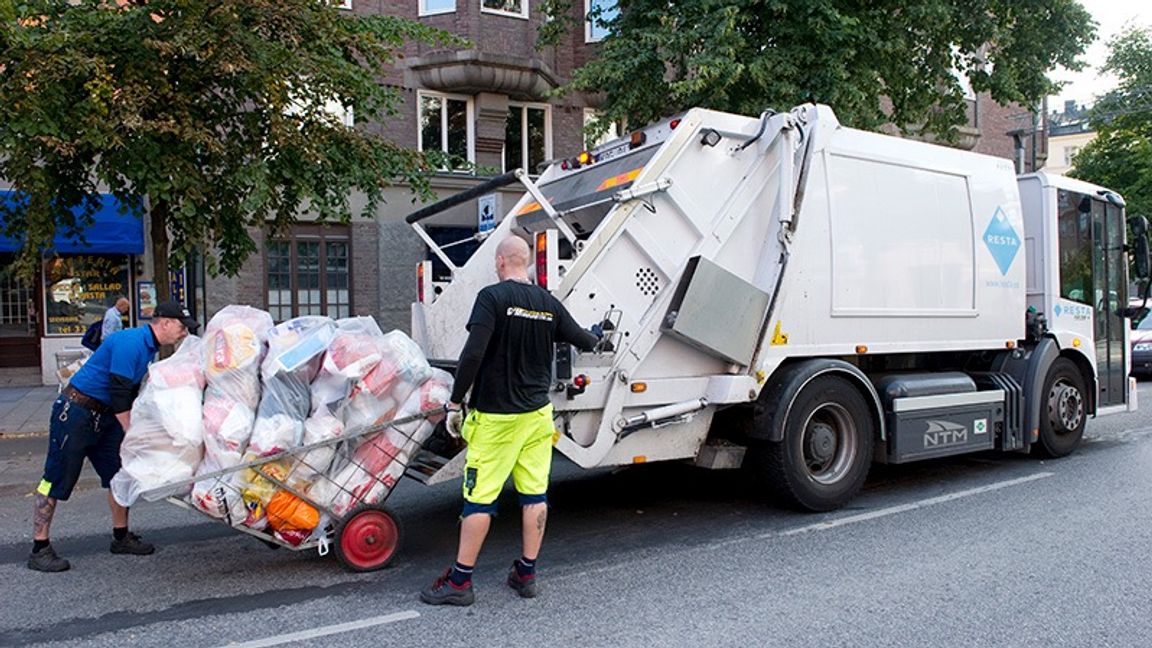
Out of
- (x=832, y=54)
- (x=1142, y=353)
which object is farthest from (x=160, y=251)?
(x=1142, y=353)

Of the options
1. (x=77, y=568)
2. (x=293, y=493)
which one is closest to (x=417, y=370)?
(x=293, y=493)

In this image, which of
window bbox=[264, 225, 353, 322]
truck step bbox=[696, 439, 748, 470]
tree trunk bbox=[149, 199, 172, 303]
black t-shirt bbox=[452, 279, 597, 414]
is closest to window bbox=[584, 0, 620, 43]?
window bbox=[264, 225, 353, 322]

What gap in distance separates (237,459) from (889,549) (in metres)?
3.71

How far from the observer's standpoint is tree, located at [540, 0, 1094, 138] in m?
10.7

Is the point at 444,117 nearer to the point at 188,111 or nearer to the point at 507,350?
the point at 188,111

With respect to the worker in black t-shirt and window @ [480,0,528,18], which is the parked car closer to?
window @ [480,0,528,18]

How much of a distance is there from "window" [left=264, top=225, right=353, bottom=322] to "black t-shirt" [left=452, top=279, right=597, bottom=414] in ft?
39.4

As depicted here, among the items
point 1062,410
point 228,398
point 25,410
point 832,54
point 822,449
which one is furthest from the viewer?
point 25,410

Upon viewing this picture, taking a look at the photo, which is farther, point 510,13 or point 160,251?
point 510,13

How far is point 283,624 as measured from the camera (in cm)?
406

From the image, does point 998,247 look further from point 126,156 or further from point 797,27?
point 126,156

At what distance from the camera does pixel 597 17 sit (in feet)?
43.7

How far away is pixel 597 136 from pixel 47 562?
9505mm

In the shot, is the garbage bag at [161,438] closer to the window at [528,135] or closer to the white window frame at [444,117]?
the white window frame at [444,117]
